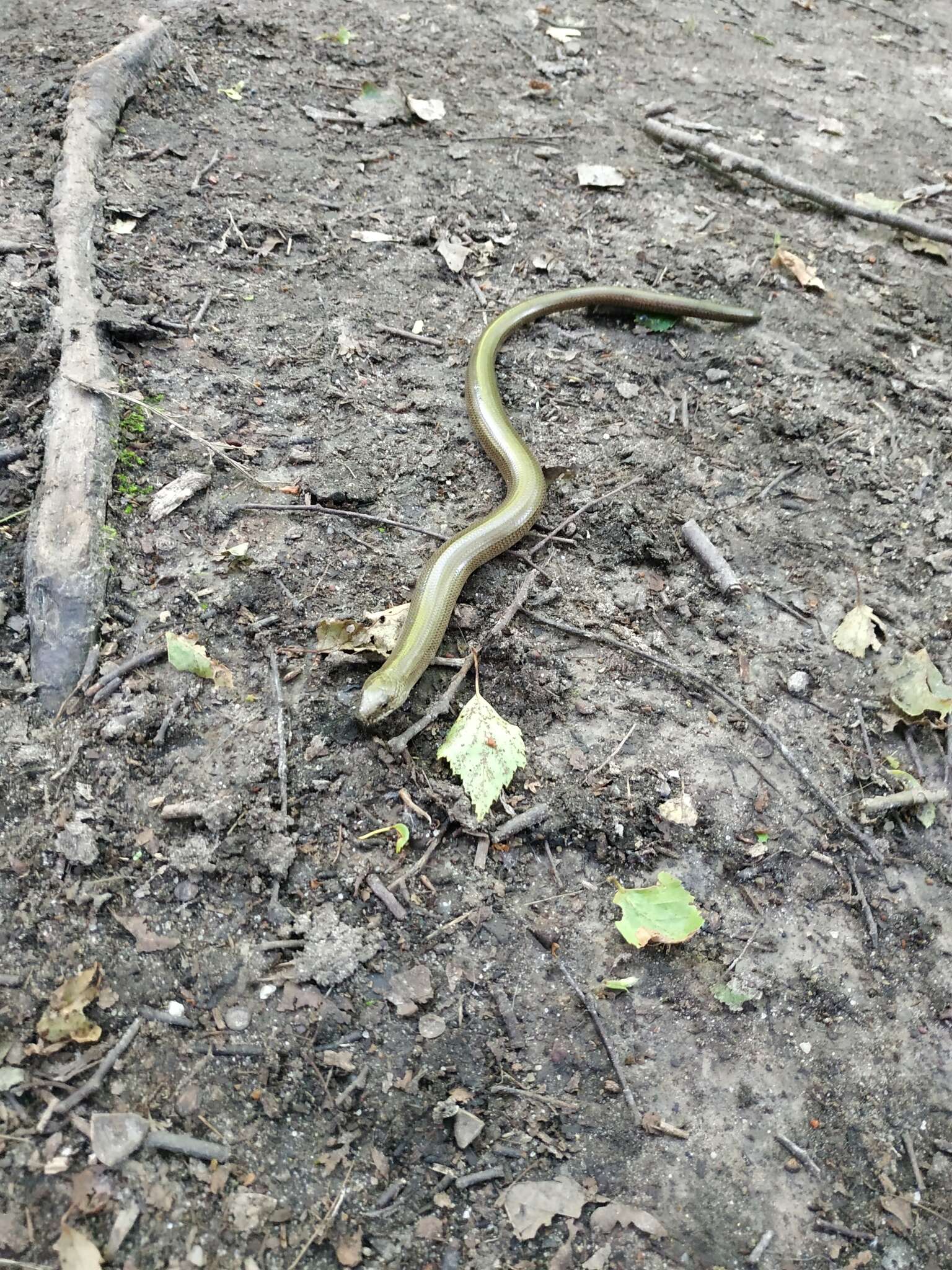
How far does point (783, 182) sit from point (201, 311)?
12.9ft

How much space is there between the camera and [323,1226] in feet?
7.00

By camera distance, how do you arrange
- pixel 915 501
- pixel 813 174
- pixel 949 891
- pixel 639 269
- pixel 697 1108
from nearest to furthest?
pixel 697 1108
pixel 949 891
pixel 915 501
pixel 639 269
pixel 813 174

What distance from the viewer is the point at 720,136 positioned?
6266mm

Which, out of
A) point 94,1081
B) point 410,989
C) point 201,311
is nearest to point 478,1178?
point 410,989

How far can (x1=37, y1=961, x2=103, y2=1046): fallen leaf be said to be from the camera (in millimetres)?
2258

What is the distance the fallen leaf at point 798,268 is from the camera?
5.21 metres

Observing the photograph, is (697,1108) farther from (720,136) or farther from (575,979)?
(720,136)

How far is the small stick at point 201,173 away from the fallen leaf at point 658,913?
14.6 ft

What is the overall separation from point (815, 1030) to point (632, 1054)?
574 mm

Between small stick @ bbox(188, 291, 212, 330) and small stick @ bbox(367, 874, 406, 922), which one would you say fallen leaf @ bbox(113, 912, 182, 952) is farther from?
small stick @ bbox(188, 291, 212, 330)

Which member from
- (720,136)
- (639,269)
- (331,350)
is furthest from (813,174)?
(331,350)

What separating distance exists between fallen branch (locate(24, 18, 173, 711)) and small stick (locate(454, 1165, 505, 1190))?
190cm

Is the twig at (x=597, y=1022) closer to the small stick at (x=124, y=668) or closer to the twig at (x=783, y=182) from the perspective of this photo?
the small stick at (x=124, y=668)

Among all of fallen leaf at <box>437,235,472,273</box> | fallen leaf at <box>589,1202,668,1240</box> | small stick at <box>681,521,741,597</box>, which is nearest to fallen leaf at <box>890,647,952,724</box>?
small stick at <box>681,521,741,597</box>
